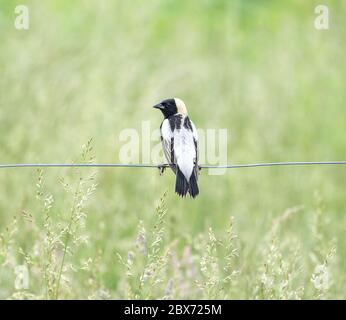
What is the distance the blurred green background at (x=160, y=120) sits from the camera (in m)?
4.41

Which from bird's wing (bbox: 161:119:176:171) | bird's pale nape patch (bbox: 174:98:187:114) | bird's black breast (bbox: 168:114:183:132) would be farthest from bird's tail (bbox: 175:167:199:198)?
bird's pale nape patch (bbox: 174:98:187:114)

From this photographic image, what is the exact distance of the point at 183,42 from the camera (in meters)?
8.16

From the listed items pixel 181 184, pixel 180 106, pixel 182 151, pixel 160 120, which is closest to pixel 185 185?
pixel 181 184

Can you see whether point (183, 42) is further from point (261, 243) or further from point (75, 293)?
point (75, 293)

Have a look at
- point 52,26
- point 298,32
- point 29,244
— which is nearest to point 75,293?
point 29,244

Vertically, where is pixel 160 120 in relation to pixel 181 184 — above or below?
above

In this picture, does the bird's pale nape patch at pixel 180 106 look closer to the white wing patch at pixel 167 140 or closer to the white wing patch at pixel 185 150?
the white wing patch at pixel 167 140

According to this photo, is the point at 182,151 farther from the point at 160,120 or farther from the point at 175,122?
the point at 160,120

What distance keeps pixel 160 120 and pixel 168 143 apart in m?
2.45

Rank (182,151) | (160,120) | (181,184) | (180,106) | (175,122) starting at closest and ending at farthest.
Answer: (181,184) < (182,151) < (175,122) < (180,106) < (160,120)

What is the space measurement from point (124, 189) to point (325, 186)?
1.35 m

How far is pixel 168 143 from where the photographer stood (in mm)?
3484

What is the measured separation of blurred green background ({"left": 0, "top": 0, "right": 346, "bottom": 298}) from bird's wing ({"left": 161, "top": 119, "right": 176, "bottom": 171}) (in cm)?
40
